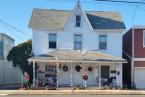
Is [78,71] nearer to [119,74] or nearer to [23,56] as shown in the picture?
[119,74]

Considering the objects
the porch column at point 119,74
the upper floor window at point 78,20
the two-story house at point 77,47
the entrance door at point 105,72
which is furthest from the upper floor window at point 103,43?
the upper floor window at point 78,20

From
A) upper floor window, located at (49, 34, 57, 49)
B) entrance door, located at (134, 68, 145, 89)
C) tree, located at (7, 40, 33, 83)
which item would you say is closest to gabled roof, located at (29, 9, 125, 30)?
upper floor window, located at (49, 34, 57, 49)

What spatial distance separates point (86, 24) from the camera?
140ft

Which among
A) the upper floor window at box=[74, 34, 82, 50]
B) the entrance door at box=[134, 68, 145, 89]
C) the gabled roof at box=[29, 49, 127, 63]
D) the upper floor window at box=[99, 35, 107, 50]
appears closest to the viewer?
the gabled roof at box=[29, 49, 127, 63]

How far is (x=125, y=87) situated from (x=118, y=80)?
1.02 m

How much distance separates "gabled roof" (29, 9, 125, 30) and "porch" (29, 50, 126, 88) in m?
3.06

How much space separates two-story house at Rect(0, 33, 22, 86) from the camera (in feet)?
182

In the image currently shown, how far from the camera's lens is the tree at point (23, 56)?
1688 inches

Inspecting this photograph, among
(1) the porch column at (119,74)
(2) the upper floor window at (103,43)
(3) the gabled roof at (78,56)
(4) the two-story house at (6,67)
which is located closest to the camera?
(3) the gabled roof at (78,56)

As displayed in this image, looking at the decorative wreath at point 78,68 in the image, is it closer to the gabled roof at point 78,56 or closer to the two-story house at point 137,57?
the gabled roof at point 78,56

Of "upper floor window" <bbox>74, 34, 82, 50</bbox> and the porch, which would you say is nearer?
the porch

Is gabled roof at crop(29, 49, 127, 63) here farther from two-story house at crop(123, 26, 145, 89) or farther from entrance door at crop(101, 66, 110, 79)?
two-story house at crop(123, 26, 145, 89)

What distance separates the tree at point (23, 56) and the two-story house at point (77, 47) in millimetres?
1680

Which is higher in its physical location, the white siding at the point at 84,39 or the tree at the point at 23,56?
the white siding at the point at 84,39
